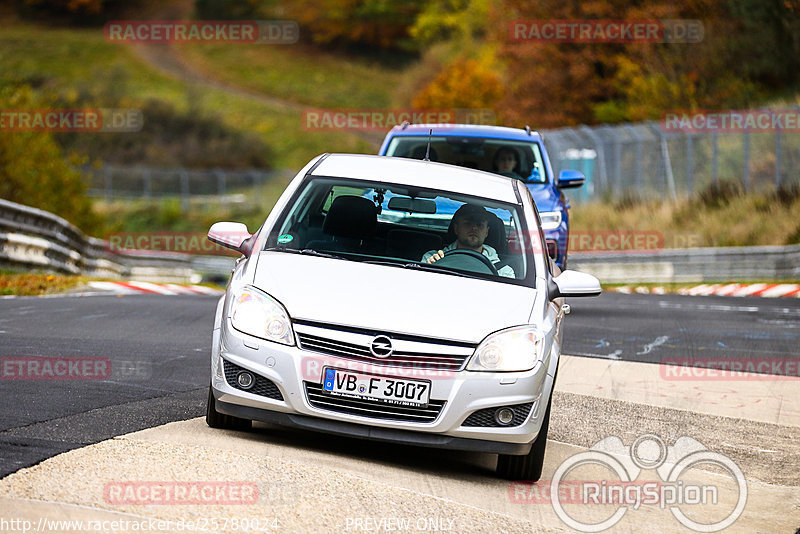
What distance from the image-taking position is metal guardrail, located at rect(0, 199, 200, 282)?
18328 millimetres

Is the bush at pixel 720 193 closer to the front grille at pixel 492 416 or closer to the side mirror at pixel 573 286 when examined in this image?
the side mirror at pixel 573 286

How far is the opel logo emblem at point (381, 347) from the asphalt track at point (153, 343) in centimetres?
144

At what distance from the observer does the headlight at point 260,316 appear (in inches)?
262

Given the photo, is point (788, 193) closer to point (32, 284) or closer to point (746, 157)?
point (746, 157)

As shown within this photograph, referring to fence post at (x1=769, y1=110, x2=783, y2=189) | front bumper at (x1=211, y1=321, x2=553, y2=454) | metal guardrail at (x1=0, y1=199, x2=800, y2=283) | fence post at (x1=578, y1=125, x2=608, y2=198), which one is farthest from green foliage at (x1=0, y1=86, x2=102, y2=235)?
front bumper at (x1=211, y1=321, x2=553, y2=454)

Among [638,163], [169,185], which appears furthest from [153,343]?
[169,185]

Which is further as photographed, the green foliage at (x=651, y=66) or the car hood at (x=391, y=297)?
the green foliage at (x=651, y=66)

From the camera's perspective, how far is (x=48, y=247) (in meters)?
19.5

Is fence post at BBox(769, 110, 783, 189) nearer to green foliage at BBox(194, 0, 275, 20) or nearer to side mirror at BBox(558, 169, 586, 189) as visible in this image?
side mirror at BBox(558, 169, 586, 189)

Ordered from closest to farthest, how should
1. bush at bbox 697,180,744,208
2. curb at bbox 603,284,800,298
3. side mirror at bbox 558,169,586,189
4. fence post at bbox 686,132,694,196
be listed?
1. side mirror at bbox 558,169,586,189
2. curb at bbox 603,284,800,298
3. bush at bbox 697,180,744,208
4. fence post at bbox 686,132,694,196

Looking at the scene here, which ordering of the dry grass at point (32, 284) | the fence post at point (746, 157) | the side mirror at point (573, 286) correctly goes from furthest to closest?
the fence post at point (746, 157) → the dry grass at point (32, 284) → the side mirror at point (573, 286)

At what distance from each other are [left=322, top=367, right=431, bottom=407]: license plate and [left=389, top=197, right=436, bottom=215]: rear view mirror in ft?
5.28

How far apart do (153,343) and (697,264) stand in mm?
15561

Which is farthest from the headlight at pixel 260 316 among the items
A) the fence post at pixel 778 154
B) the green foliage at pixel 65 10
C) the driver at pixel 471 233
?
the green foliage at pixel 65 10
